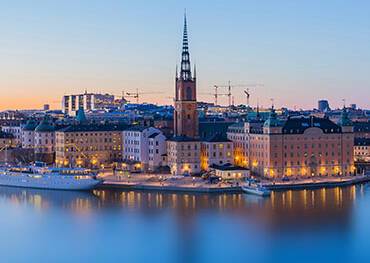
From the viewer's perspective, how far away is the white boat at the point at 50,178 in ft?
81.0

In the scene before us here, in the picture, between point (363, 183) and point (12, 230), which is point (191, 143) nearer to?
point (363, 183)

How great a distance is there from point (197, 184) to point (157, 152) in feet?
14.8

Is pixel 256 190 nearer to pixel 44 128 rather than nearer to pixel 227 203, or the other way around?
pixel 227 203

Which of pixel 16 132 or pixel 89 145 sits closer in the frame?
pixel 89 145

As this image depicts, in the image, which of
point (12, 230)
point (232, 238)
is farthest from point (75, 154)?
point (232, 238)

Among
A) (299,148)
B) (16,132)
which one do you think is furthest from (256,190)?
(16,132)

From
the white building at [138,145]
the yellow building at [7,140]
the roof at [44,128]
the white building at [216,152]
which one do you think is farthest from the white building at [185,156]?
the yellow building at [7,140]

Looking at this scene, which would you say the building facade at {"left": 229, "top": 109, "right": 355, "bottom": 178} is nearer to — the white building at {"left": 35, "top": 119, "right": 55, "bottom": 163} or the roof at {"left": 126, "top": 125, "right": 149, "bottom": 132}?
the roof at {"left": 126, "top": 125, "right": 149, "bottom": 132}

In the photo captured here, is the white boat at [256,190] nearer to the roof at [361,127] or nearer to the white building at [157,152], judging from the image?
the white building at [157,152]

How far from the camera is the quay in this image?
23.9 metres

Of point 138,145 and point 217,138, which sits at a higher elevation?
point 217,138

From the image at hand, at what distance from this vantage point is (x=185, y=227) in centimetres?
1814

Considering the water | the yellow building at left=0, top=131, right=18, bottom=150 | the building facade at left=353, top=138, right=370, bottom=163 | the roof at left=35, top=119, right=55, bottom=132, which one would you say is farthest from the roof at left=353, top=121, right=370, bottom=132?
the yellow building at left=0, top=131, right=18, bottom=150

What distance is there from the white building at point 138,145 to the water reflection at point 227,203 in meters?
5.41
